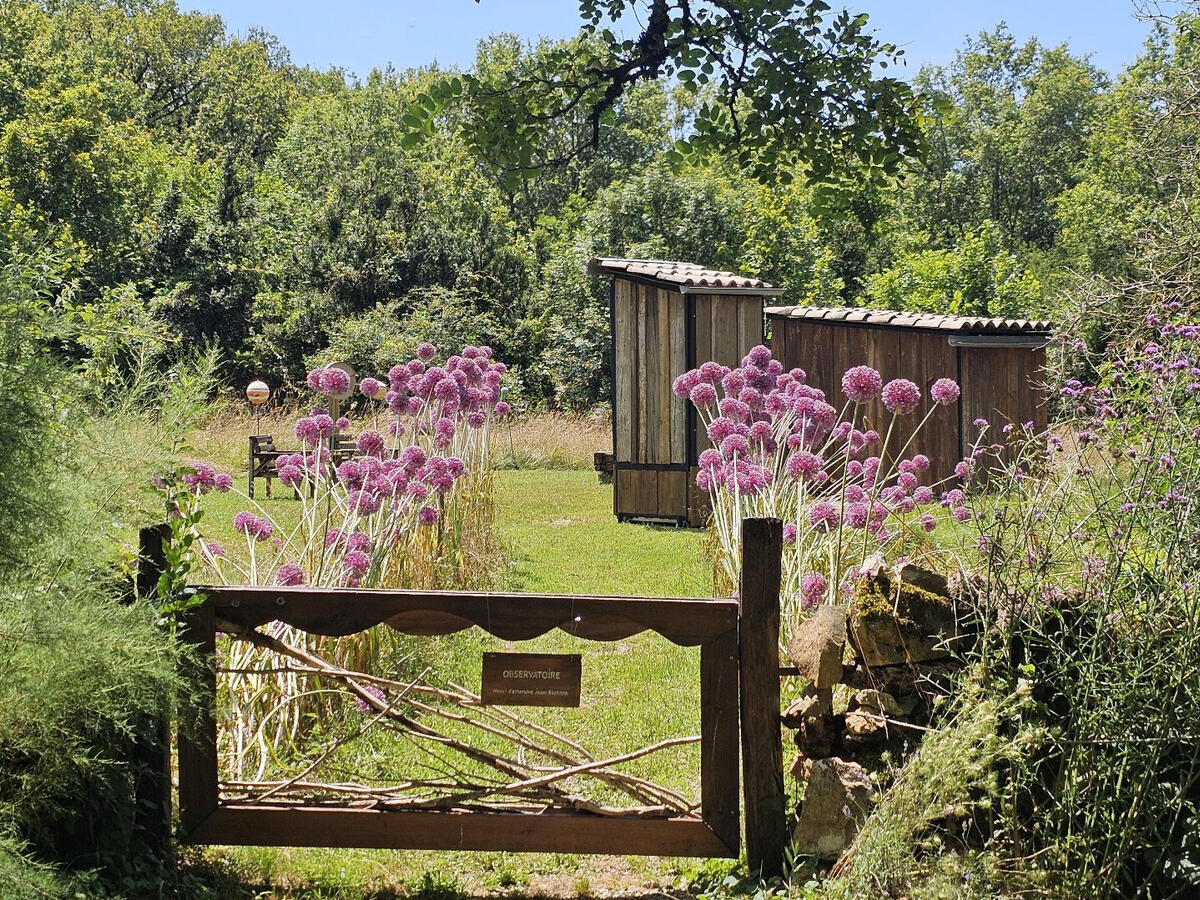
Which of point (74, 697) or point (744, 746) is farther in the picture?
point (744, 746)

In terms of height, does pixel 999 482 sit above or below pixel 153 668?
above

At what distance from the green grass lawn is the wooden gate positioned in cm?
27

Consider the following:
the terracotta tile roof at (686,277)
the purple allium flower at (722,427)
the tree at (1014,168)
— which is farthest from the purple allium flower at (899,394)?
the tree at (1014,168)

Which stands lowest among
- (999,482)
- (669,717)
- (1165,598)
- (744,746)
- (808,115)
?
(669,717)

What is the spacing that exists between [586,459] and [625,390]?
260 inches

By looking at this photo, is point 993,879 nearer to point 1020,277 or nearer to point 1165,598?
point 1165,598

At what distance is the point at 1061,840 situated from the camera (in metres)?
3.05

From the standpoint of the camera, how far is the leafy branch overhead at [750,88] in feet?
14.0

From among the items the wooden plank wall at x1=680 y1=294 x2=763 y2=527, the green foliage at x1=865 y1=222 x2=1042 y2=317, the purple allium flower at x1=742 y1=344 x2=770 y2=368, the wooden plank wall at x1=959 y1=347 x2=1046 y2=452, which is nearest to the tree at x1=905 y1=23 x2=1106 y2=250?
the green foliage at x1=865 y1=222 x2=1042 y2=317

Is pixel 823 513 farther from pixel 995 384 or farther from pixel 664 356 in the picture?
pixel 995 384

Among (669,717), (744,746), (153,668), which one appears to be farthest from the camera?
(669,717)

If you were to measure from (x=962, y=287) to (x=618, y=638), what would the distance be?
73.6 ft

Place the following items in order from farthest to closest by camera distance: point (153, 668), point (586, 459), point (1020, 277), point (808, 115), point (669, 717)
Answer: point (1020, 277), point (586, 459), point (669, 717), point (808, 115), point (153, 668)

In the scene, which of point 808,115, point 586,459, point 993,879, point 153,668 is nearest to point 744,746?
point 993,879
